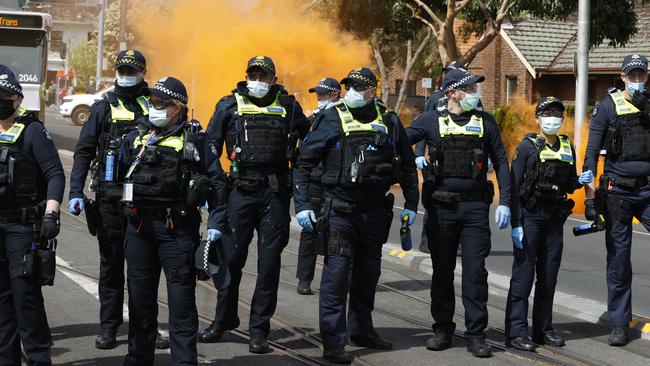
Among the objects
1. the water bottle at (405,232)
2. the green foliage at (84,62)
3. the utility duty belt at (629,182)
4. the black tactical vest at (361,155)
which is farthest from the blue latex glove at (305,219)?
the green foliage at (84,62)

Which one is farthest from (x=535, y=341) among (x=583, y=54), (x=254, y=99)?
(x=583, y=54)

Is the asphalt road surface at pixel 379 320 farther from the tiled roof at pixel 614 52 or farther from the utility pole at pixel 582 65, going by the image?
the tiled roof at pixel 614 52

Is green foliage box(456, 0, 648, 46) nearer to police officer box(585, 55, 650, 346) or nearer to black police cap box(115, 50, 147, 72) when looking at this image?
police officer box(585, 55, 650, 346)

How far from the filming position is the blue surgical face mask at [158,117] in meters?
6.52

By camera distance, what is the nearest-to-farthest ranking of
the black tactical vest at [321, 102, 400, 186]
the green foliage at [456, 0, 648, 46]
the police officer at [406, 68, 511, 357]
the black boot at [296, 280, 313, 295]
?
the black tactical vest at [321, 102, 400, 186] < the police officer at [406, 68, 511, 357] < the black boot at [296, 280, 313, 295] < the green foliage at [456, 0, 648, 46]

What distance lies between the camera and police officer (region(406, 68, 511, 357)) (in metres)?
7.74

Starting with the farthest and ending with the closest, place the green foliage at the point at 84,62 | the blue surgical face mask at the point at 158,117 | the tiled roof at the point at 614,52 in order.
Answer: the green foliage at the point at 84,62 < the tiled roof at the point at 614,52 < the blue surgical face mask at the point at 158,117

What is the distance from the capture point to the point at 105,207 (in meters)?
7.50

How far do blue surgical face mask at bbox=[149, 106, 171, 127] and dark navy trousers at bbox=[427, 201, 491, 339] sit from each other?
2281 mm

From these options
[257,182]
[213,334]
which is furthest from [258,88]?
[213,334]

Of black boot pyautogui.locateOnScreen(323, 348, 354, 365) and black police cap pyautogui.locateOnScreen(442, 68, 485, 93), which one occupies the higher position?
black police cap pyautogui.locateOnScreen(442, 68, 485, 93)

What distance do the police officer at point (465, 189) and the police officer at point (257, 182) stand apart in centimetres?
103

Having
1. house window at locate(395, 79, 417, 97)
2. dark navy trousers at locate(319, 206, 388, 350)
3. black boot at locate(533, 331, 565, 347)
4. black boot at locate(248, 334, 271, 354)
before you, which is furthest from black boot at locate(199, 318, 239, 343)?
house window at locate(395, 79, 417, 97)

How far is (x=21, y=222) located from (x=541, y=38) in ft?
118
